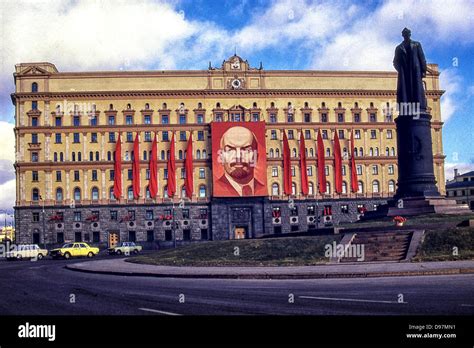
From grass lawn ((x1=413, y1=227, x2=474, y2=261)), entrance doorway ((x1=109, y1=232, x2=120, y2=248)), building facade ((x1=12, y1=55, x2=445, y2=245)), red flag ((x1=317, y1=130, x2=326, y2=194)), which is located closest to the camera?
grass lawn ((x1=413, y1=227, x2=474, y2=261))

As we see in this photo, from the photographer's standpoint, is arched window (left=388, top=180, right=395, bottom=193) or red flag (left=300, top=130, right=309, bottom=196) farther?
arched window (left=388, top=180, right=395, bottom=193)

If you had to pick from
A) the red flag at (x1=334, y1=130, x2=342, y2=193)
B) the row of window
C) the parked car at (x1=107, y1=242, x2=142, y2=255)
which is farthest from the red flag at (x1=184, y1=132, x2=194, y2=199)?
the red flag at (x1=334, y1=130, x2=342, y2=193)

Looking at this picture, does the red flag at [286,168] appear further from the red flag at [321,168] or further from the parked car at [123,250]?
the parked car at [123,250]

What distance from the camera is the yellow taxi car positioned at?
48500 millimetres

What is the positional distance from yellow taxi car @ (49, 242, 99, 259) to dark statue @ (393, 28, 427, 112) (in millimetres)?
31925

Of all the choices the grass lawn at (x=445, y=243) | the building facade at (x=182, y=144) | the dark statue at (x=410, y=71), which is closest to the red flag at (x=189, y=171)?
the building facade at (x=182, y=144)

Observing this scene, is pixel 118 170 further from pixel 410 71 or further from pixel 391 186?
pixel 410 71

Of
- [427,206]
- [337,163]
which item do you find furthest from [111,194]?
[427,206]

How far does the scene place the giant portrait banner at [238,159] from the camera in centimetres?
7612

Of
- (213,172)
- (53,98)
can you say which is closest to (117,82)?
(53,98)

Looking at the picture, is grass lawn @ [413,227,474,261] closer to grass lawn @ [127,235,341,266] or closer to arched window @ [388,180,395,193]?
grass lawn @ [127,235,341,266]

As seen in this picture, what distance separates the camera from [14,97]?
78062 millimetres

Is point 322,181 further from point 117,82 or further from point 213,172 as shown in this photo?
point 117,82
